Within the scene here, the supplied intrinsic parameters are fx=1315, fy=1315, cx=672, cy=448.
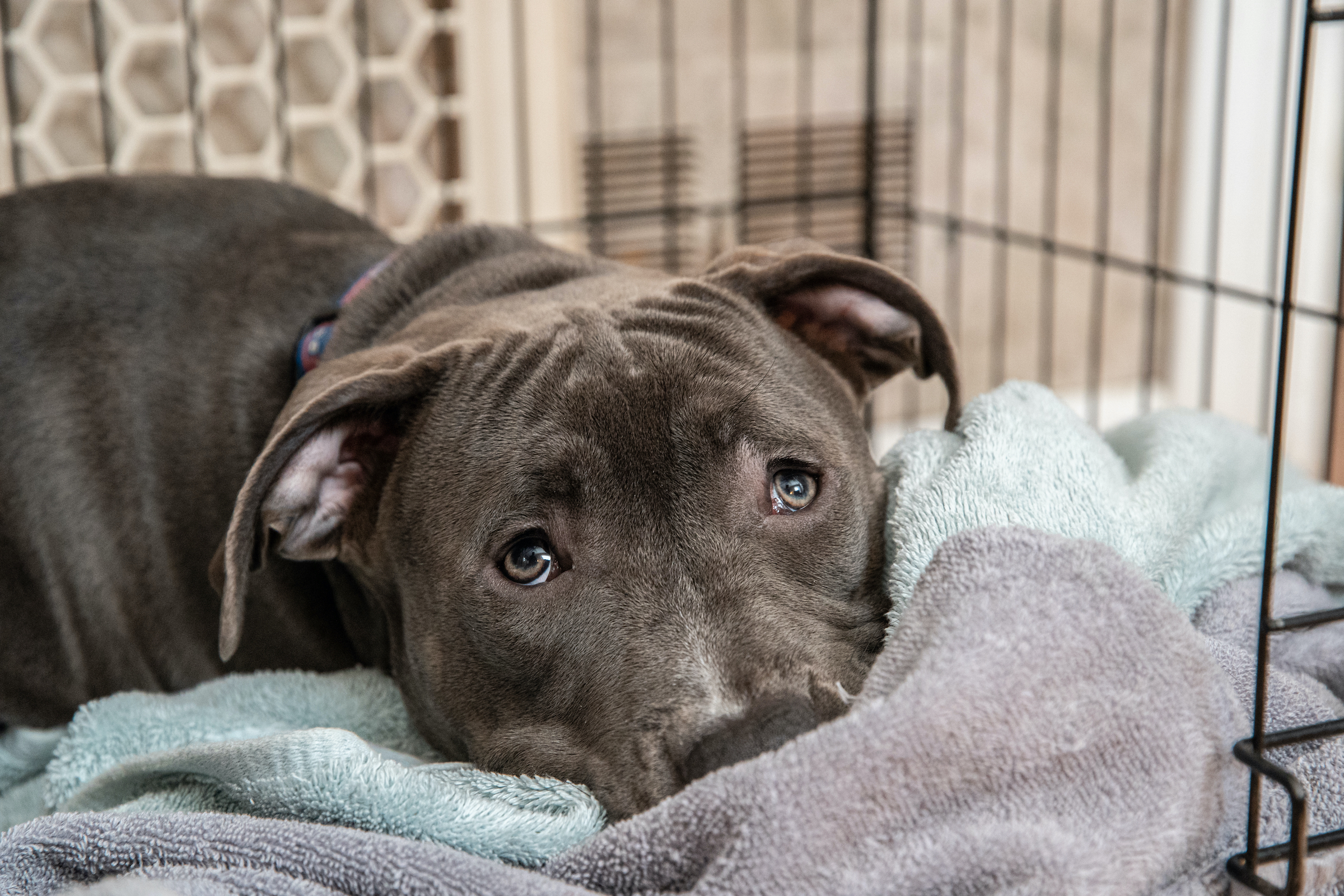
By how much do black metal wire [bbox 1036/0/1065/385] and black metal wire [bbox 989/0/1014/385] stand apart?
137mm

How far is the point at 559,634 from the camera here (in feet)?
4.77

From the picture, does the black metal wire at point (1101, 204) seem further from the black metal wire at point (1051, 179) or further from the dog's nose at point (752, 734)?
the dog's nose at point (752, 734)

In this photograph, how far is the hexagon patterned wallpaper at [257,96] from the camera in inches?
150

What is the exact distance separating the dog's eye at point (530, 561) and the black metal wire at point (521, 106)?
Result: 8.78 ft

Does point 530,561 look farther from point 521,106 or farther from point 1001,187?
point 1001,187

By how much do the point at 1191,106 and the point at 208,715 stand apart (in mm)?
3888

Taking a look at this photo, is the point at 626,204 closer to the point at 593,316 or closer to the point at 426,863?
the point at 593,316

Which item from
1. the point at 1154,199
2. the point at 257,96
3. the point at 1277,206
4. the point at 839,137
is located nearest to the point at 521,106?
the point at 257,96

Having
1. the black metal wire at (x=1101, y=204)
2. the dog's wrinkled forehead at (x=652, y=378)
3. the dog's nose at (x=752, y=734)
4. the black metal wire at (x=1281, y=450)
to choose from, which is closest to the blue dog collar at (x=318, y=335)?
the dog's wrinkled forehead at (x=652, y=378)

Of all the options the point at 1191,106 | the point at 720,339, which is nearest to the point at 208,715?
the point at 720,339

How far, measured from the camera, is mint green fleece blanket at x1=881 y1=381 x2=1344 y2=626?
146 cm

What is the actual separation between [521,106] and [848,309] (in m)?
2.62

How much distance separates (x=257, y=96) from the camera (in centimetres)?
407

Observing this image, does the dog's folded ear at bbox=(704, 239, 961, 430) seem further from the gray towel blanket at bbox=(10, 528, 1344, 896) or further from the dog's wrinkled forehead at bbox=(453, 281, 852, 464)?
the gray towel blanket at bbox=(10, 528, 1344, 896)
